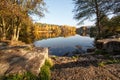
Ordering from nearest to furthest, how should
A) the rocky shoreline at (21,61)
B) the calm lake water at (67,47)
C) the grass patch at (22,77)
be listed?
the grass patch at (22,77), the rocky shoreline at (21,61), the calm lake water at (67,47)

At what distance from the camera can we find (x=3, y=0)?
56.7ft

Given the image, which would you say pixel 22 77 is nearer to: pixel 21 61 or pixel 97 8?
pixel 21 61

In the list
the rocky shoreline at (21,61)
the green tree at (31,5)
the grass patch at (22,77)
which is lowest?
the grass patch at (22,77)

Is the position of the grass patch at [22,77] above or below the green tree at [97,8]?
below

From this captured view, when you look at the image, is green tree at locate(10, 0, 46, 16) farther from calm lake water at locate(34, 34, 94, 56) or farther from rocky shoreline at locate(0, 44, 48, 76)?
rocky shoreline at locate(0, 44, 48, 76)

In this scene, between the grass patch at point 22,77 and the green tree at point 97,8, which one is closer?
the grass patch at point 22,77

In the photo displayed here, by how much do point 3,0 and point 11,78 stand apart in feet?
31.7

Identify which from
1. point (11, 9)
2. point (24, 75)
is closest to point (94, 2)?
point (11, 9)

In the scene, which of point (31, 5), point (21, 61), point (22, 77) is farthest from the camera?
point (31, 5)

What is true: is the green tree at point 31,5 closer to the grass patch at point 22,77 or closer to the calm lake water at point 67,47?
the calm lake water at point 67,47

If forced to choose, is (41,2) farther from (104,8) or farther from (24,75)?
(24,75)

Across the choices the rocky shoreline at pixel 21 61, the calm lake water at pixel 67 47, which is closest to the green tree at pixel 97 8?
the calm lake water at pixel 67 47

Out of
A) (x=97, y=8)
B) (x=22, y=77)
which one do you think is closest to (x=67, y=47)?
(x=97, y=8)

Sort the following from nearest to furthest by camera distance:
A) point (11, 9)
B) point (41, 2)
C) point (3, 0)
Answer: point (3, 0), point (11, 9), point (41, 2)
